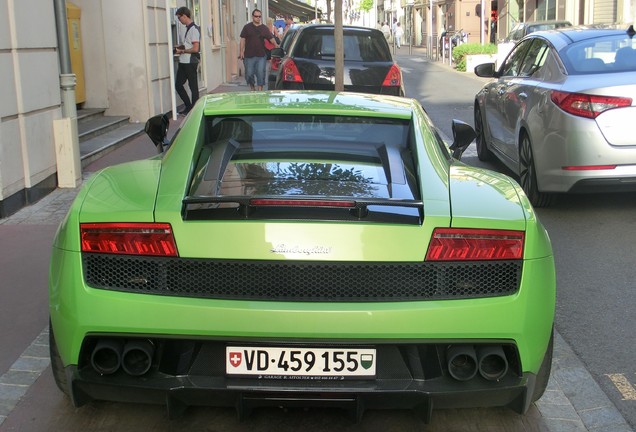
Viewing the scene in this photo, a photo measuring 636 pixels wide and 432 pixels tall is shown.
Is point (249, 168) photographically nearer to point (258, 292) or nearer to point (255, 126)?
point (255, 126)

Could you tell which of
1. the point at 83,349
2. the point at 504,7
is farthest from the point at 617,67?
the point at 504,7

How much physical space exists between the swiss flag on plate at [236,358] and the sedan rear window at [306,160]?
55 cm

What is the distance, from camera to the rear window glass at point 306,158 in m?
3.42

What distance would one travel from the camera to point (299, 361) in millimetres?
3012

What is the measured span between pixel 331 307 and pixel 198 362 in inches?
20.7

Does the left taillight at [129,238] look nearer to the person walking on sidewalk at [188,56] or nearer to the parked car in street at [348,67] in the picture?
the parked car in street at [348,67]

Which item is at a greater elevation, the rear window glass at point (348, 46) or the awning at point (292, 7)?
the awning at point (292, 7)

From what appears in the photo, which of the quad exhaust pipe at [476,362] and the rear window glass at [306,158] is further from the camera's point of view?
the rear window glass at [306,158]

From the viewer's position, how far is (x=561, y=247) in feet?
21.7

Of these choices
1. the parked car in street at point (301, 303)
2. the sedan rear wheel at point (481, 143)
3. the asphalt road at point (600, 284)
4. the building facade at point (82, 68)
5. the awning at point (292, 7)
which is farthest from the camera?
the awning at point (292, 7)

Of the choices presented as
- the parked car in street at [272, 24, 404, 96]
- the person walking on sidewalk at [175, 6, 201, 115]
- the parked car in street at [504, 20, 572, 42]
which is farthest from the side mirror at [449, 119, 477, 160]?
the parked car in street at [504, 20, 572, 42]

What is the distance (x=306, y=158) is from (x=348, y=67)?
852cm

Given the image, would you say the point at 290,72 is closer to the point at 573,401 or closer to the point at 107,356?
the point at 573,401

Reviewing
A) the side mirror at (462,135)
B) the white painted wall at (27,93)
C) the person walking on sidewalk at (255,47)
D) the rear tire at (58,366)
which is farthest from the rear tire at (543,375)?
the person walking on sidewalk at (255,47)
